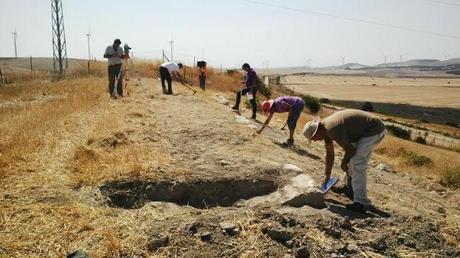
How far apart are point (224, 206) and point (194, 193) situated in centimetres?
46

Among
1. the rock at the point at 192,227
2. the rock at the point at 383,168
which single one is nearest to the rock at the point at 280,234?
the rock at the point at 192,227

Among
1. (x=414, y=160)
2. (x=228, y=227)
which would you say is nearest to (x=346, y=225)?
(x=228, y=227)

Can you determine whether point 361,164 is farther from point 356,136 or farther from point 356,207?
point 356,207

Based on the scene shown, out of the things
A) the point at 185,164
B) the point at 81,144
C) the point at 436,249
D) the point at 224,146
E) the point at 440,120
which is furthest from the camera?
the point at 440,120

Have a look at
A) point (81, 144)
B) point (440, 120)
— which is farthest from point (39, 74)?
point (440, 120)

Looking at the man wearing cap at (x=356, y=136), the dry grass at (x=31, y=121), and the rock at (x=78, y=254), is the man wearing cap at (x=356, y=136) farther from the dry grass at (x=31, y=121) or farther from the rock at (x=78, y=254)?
the dry grass at (x=31, y=121)

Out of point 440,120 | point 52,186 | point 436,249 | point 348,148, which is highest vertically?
point 348,148

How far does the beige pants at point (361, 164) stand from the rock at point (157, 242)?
8.41ft

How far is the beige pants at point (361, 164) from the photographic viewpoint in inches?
223

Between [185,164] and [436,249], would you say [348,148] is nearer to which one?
[436,249]

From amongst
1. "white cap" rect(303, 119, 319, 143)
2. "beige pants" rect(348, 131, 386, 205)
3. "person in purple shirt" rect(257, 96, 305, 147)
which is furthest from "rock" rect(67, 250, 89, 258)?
"person in purple shirt" rect(257, 96, 305, 147)

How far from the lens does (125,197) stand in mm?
5812

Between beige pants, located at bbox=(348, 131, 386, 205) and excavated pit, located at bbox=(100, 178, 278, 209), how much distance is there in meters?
1.12

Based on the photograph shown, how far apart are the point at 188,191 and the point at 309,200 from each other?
1.62 meters
